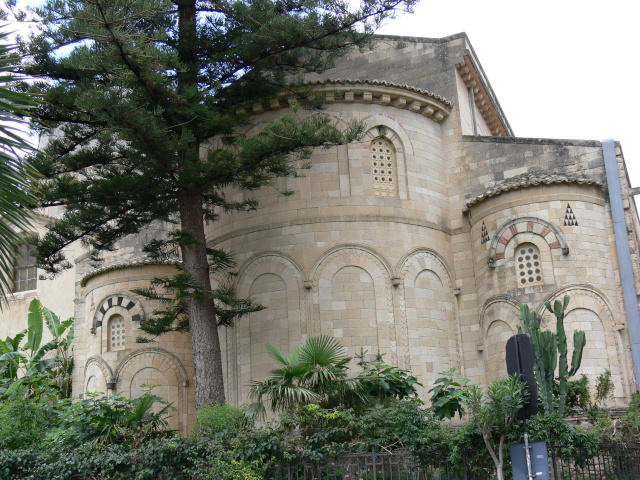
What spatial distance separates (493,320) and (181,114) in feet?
28.5

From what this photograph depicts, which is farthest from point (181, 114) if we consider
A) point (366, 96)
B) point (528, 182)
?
point (528, 182)

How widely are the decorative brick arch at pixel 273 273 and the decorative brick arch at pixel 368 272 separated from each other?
0.98 feet

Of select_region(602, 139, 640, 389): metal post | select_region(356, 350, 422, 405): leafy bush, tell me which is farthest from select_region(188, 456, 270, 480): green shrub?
select_region(602, 139, 640, 389): metal post

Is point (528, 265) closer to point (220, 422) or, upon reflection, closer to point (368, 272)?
point (368, 272)

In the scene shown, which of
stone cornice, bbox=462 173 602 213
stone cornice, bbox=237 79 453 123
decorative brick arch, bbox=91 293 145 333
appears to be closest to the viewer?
stone cornice, bbox=462 173 602 213

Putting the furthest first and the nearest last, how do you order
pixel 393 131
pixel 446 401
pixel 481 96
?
1. pixel 481 96
2. pixel 393 131
3. pixel 446 401

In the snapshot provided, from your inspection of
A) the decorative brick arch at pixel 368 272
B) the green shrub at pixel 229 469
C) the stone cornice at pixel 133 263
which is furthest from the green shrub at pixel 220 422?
the stone cornice at pixel 133 263

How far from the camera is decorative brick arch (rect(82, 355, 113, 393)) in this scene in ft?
68.9

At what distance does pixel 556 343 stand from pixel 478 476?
3.06 metres

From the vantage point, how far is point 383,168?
20594mm

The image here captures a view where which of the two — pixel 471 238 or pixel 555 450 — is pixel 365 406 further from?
pixel 471 238

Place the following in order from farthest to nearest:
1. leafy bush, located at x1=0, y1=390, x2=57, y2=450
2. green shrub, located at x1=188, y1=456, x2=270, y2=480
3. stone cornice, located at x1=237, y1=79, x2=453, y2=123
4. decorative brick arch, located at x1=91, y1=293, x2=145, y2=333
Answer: decorative brick arch, located at x1=91, y1=293, x2=145, y2=333 < stone cornice, located at x1=237, y1=79, x2=453, y2=123 < leafy bush, located at x1=0, y1=390, x2=57, y2=450 < green shrub, located at x1=188, y1=456, x2=270, y2=480

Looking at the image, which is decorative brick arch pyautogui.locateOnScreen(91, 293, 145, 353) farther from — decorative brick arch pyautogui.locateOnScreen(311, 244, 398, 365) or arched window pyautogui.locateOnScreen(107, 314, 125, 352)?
decorative brick arch pyautogui.locateOnScreen(311, 244, 398, 365)

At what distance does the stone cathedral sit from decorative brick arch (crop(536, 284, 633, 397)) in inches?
1.3
